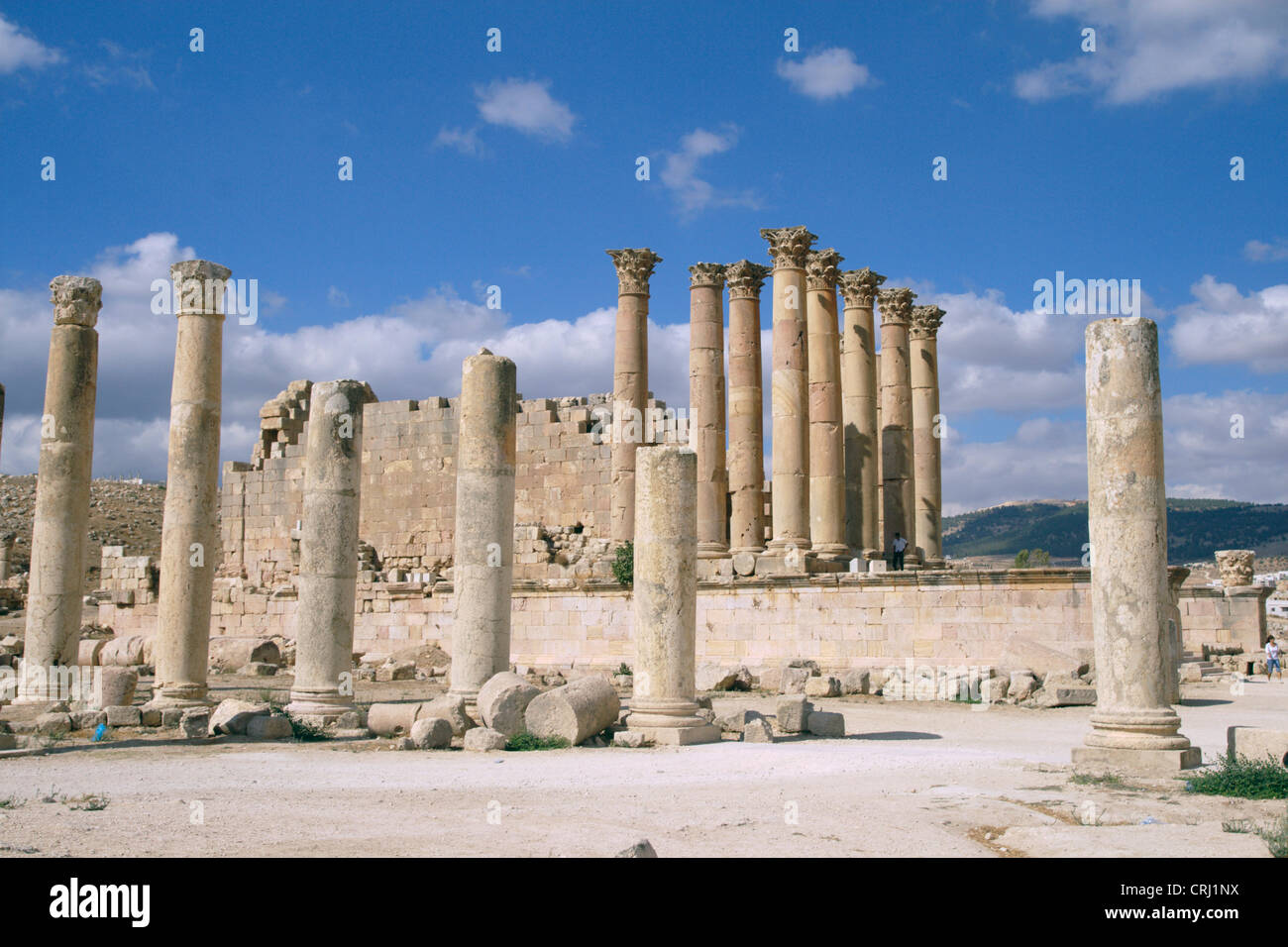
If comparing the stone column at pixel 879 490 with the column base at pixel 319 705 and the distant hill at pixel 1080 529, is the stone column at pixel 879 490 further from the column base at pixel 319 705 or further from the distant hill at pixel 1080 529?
the distant hill at pixel 1080 529

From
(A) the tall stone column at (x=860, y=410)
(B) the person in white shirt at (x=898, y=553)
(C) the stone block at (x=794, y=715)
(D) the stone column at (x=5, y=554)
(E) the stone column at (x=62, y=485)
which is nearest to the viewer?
(C) the stone block at (x=794, y=715)

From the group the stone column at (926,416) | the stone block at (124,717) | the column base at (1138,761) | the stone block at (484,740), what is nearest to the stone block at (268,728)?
the stone block at (124,717)

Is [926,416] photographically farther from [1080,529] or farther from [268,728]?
[1080,529]

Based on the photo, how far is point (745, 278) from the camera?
29516 mm

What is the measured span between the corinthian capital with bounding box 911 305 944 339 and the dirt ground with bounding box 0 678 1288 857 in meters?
A: 19.9

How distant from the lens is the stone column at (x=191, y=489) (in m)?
18.2

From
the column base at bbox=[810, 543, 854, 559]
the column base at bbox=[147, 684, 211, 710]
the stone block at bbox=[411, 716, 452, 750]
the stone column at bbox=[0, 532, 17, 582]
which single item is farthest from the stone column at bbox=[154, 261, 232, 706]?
A: the stone column at bbox=[0, 532, 17, 582]

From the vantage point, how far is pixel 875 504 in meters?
31.3

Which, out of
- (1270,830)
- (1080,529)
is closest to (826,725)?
(1270,830)

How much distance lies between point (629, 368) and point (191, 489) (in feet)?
44.9

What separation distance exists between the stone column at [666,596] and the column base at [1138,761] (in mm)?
5033

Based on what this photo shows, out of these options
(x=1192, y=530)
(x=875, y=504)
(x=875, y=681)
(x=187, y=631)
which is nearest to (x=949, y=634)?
(x=875, y=681)
